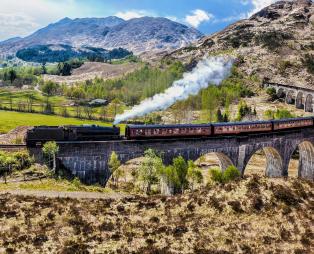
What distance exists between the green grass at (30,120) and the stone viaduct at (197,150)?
40.1 metres

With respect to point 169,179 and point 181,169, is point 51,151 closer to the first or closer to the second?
point 169,179

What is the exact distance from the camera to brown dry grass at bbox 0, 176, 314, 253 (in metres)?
24.6

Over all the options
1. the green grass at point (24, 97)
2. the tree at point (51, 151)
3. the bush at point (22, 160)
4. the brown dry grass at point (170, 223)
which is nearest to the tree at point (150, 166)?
the brown dry grass at point (170, 223)

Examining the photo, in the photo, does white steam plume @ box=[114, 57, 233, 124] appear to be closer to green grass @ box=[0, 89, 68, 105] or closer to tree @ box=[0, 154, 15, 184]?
tree @ box=[0, 154, 15, 184]

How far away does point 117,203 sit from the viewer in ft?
102

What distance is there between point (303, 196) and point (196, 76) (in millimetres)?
86868

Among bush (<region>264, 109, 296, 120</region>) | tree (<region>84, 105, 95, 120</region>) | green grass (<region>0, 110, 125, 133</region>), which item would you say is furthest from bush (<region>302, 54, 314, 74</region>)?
green grass (<region>0, 110, 125, 133</region>)

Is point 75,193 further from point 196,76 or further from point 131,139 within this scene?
point 196,76

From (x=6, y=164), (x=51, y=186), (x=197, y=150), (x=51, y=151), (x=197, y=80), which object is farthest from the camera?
(x=197, y=80)

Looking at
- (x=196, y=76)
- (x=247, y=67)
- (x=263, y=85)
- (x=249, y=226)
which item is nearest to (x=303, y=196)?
(x=249, y=226)

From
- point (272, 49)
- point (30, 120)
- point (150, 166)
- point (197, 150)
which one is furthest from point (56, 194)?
point (272, 49)

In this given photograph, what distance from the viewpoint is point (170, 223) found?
2873cm

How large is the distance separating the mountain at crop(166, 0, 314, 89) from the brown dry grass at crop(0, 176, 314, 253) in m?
109

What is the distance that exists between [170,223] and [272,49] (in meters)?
142
